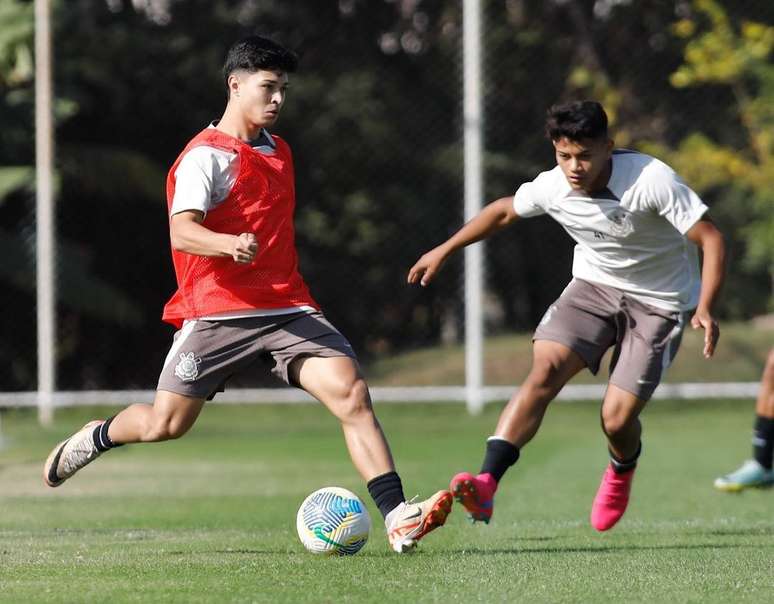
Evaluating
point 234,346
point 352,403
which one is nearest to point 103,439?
point 234,346

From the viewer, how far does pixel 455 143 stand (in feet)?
58.1

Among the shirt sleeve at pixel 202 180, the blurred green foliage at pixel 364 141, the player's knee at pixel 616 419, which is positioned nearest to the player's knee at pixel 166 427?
the shirt sleeve at pixel 202 180

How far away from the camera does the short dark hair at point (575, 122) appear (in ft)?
20.5

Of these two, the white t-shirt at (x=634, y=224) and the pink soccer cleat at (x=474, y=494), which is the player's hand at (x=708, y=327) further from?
the pink soccer cleat at (x=474, y=494)

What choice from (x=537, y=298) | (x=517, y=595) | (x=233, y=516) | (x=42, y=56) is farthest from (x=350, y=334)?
(x=517, y=595)

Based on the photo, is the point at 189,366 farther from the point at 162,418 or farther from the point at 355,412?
the point at 355,412

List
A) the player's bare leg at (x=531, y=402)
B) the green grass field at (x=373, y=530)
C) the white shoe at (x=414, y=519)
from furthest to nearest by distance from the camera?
1. the player's bare leg at (x=531, y=402)
2. the white shoe at (x=414, y=519)
3. the green grass field at (x=373, y=530)

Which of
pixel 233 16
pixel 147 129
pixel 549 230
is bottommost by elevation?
pixel 549 230

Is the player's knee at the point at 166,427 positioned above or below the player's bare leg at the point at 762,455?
above

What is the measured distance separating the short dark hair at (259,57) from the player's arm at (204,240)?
27.3 inches

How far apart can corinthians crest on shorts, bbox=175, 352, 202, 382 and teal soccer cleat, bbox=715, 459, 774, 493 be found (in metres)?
3.65

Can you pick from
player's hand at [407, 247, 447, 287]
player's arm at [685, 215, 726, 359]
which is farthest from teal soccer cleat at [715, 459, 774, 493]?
player's hand at [407, 247, 447, 287]

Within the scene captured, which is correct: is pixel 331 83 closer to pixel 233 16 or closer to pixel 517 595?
pixel 233 16

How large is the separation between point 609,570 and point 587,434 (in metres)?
9.34
